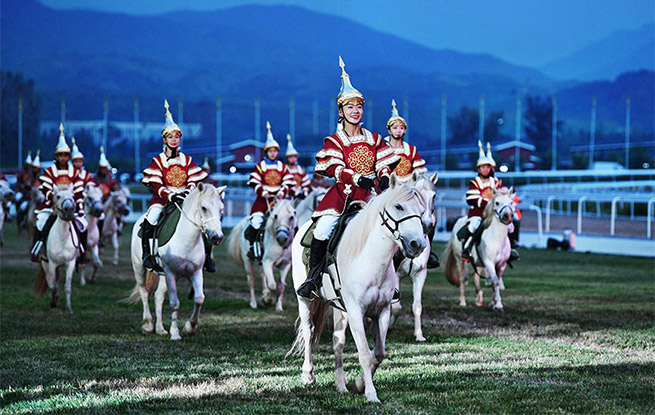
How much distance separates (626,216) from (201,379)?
33.1 meters

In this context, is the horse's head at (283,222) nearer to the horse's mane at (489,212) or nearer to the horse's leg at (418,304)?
the horse's leg at (418,304)

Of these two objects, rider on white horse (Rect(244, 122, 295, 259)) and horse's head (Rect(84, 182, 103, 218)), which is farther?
horse's head (Rect(84, 182, 103, 218))

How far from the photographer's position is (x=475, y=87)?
17725 cm

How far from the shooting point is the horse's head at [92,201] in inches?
637

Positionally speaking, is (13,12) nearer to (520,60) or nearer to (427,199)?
(520,60)

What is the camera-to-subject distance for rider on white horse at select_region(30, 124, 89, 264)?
47.2 ft

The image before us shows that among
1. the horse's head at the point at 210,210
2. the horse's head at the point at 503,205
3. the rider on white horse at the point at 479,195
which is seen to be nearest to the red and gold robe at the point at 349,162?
the horse's head at the point at 210,210

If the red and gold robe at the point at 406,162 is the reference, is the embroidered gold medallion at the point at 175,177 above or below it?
below

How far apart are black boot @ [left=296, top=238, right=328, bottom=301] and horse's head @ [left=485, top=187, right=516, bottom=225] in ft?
21.1

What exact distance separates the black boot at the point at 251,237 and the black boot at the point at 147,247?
3242 millimetres

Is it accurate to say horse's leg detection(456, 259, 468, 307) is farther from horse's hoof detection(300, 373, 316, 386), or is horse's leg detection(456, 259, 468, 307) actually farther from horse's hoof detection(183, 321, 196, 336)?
horse's hoof detection(300, 373, 316, 386)

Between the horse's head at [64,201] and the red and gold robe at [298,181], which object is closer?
the horse's head at [64,201]

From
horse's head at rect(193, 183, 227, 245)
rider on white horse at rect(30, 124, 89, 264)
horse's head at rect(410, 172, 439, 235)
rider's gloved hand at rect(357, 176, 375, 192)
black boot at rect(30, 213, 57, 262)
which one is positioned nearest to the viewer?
horse's head at rect(410, 172, 439, 235)

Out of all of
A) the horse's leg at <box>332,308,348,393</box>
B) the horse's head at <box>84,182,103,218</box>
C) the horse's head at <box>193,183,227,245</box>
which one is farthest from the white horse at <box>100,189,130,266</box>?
the horse's leg at <box>332,308,348,393</box>
